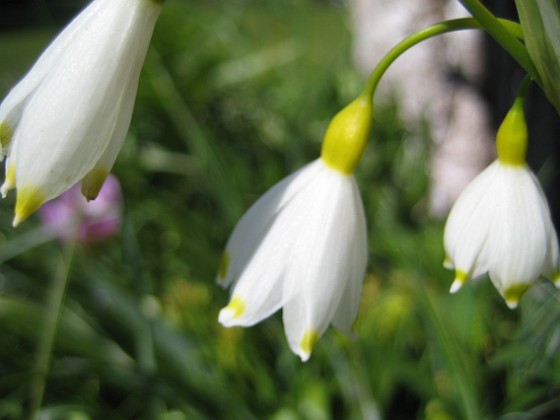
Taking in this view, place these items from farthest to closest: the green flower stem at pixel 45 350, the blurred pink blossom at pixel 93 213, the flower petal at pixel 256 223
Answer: the blurred pink blossom at pixel 93 213, the green flower stem at pixel 45 350, the flower petal at pixel 256 223

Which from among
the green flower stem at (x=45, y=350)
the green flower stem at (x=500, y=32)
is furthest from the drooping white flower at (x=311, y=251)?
the green flower stem at (x=45, y=350)

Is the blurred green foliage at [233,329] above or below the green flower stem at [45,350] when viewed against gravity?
below

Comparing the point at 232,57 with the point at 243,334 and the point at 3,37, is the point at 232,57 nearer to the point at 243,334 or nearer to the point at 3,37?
the point at 243,334

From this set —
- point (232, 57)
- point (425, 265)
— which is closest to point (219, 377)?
point (425, 265)

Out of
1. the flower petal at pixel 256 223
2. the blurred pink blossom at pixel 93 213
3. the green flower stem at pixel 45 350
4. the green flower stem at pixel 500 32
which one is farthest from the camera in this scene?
the blurred pink blossom at pixel 93 213

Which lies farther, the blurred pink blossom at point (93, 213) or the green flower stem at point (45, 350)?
the blurred pink blossom at point (93, 213)

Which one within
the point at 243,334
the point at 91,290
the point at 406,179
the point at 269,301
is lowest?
the point at 406,179

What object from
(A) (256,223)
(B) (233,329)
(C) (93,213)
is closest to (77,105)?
(A) (256,223)

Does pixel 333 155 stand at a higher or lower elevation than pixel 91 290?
higher

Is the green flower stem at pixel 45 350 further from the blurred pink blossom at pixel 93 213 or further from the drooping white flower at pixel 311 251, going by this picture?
the drooping white flower at pixel 311 251
